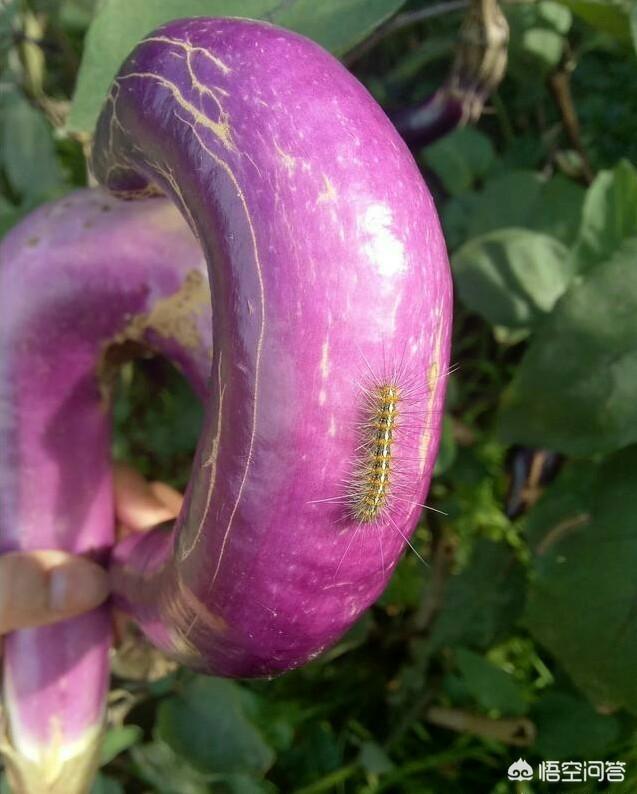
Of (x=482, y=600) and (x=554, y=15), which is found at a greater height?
(x=554, y=15)

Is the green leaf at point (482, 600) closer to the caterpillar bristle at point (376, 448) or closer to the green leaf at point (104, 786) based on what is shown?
the green leaf at point (104, 786)

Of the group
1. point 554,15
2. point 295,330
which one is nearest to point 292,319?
point 295,330

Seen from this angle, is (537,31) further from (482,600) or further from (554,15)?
(482,600)

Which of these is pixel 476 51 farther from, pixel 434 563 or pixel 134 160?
pixel 434 563

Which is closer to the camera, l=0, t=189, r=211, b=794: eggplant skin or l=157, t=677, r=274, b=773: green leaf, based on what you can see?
l=0, t=189, r=211, b=794: eggplant skin

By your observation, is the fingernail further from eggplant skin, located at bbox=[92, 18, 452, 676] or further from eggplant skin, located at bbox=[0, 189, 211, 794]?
eggplant skin, located at bbox=[92, 18, 452, 676]

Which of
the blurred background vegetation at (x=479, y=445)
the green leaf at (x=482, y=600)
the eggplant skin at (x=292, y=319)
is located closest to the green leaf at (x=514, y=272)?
the blurred background vegetation at (x=479, y=445)

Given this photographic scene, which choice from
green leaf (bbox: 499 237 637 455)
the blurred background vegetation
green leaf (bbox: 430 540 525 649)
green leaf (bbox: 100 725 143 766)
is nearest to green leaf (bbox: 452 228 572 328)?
the blurred background vegetation

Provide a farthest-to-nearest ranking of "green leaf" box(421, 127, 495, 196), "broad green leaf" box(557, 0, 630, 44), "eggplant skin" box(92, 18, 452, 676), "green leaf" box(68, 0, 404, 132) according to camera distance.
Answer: "green leaf" box(421, 127, 495, 196), "broad green leaf" box(557, 0, 630, 44), "green leaf" box(68, 0, 404, 132), "eggplant skin" box(92, 18, 452, 676)

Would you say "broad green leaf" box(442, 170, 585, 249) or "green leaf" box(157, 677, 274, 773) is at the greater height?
"broad green leaf" box(442, 170, 585, 249)
